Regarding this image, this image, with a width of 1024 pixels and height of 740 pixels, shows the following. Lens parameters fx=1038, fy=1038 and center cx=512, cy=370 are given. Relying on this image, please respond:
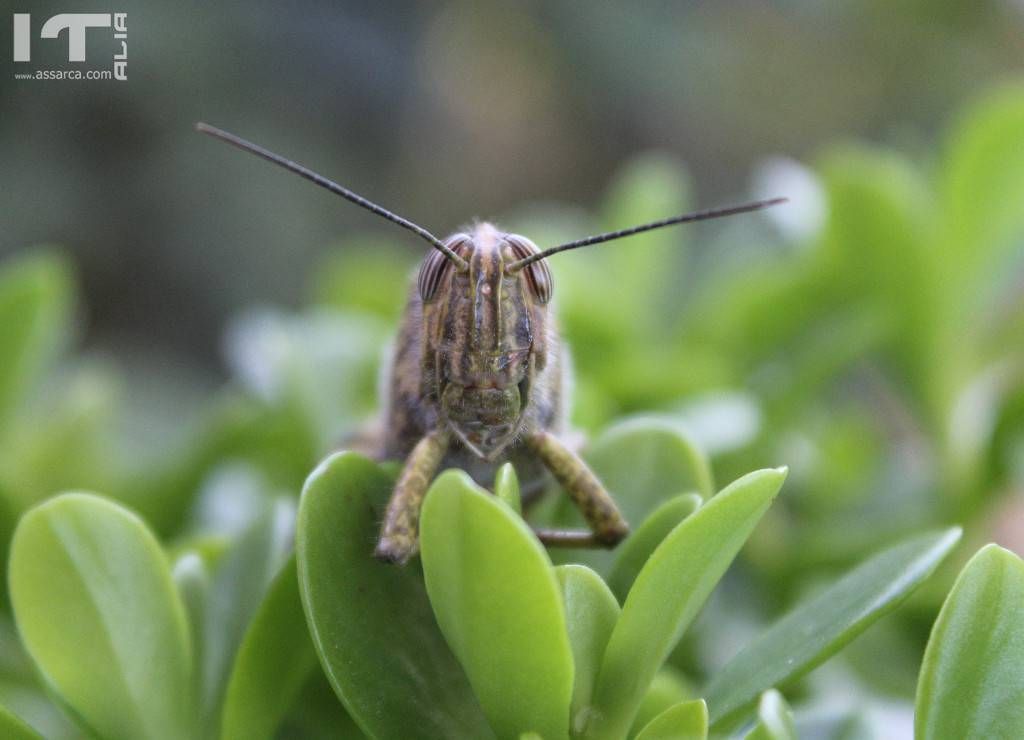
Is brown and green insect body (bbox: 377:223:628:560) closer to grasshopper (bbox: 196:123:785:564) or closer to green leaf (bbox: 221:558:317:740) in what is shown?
grasshopper (bbox: 196:123:785:564)

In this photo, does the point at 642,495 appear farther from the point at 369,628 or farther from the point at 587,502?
the point at 369,628

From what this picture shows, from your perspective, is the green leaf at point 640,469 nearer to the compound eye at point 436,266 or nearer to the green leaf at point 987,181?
the compound eye at point 436,266

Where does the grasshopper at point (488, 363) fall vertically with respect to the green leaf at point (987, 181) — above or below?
below

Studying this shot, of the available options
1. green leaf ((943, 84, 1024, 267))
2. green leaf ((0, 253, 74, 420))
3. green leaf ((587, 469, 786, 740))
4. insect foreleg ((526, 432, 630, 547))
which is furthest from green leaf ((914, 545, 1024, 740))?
green leaf ((0, 253, 74, 420))

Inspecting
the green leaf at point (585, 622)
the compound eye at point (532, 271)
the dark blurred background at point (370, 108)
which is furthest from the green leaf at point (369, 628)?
the dark blurred background at point (370, 108)

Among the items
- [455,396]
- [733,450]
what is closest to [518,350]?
[455,396]

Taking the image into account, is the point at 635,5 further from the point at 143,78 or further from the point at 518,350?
the point at 518,350

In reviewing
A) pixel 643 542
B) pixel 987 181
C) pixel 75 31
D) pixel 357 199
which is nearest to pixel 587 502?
pixel 643 542
